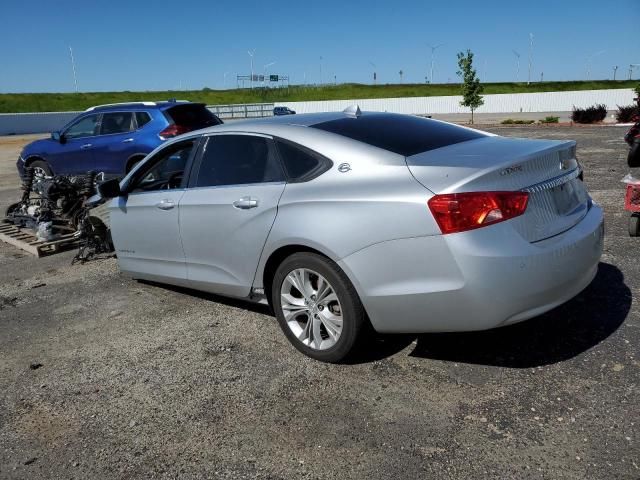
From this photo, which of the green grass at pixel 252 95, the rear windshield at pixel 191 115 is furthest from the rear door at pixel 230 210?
the green grass at pixel 252 95

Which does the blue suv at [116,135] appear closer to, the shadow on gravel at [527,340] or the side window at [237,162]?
the side window at [237,162]

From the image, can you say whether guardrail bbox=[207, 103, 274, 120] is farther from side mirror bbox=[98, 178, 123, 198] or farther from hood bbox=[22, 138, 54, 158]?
side mirror bbox=[98, 178, 123, 198]

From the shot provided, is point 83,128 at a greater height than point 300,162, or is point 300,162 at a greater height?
point 83,128

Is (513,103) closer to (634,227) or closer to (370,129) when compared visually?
(634,227)

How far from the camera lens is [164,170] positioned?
5.27m

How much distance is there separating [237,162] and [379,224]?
1529 millimetres

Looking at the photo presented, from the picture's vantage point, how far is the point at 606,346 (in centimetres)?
370

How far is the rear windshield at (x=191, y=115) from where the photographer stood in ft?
32.5

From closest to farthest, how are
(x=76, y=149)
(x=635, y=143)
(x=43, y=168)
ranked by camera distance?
(x=635, y=143) → (x=76, y=149) → (x=43, y=168)

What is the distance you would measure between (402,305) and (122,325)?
2.65 m

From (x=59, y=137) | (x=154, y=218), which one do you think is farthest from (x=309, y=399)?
(x=59, y=137)

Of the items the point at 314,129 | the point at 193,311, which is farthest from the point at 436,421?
the point at 193,311

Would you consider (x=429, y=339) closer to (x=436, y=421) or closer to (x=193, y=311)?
(x=436, y=421)

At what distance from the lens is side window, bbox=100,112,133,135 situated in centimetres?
1009
